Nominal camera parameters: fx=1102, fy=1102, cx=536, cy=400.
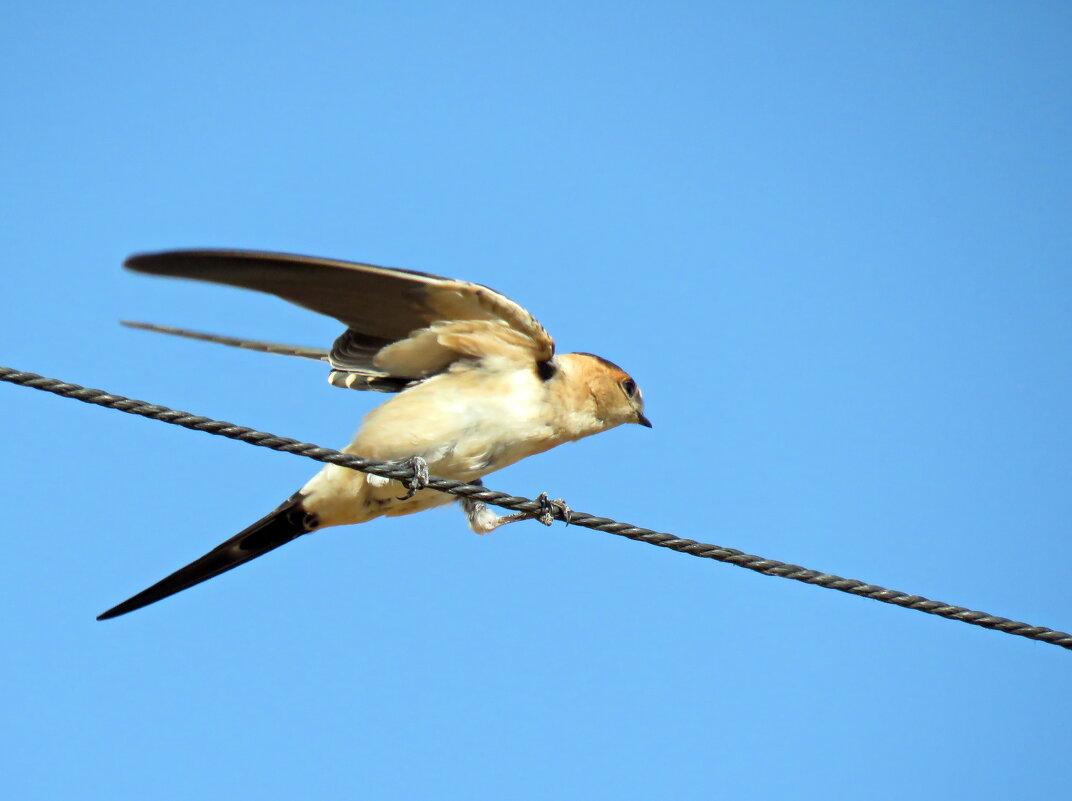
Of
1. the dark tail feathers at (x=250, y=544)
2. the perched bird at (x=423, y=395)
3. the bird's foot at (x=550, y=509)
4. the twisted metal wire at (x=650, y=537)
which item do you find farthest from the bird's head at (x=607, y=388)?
the twisted metal wire at (x=650, y=537)

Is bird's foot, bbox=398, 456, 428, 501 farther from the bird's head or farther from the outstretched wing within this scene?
the bird's head

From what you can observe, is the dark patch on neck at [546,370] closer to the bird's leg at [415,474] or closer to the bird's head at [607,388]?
the bird's head at [607,388]

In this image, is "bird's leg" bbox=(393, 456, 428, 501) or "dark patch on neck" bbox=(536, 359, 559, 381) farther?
"dark patch on neck" bbox=(536, 359, 559, 381)

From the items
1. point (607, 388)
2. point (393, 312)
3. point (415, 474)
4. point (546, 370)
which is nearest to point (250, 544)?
point (415, 474)

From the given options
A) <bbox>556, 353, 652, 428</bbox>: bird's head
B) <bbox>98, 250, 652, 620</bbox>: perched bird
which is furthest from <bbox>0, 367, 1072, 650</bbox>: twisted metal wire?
<bbox>556, 353, 652, 428</bbox>: bird's head

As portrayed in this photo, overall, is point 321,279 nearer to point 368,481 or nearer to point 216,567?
point 368,481

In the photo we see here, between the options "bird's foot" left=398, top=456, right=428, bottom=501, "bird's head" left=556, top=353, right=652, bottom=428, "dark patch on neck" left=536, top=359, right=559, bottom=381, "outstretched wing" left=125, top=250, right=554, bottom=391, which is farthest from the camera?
"bird's head" left=556, top=353, right=652, bottom=428

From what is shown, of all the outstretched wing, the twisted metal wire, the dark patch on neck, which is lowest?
the twisted metal wire
